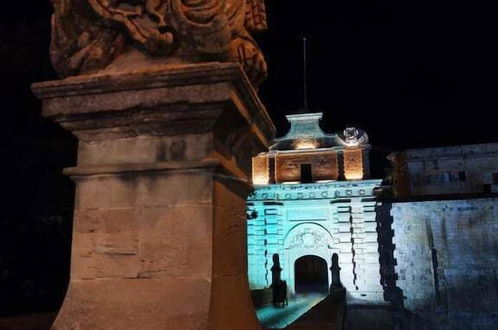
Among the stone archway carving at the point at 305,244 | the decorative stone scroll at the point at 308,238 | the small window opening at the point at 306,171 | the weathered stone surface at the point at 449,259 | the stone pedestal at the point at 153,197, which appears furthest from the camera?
the small window opening at the point at 306,171

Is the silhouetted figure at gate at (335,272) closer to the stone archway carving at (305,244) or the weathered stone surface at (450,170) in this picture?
the stone archway carving at (305,244)

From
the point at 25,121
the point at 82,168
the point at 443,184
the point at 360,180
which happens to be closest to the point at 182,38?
the point at 82,168

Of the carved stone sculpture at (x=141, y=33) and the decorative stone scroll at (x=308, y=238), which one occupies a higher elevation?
the carved stone sculpture at (x=141, y=33)

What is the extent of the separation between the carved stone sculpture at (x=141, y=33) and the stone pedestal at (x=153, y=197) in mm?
141

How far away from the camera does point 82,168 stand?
2.16 metres

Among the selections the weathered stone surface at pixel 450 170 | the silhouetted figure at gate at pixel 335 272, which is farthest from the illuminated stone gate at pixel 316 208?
the weathered stone surface at pixel 450 170

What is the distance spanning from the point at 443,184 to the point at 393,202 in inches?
233

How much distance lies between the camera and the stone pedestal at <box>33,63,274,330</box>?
1971 mm

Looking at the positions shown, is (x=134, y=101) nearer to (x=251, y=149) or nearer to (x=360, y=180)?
(x=251, y=149)

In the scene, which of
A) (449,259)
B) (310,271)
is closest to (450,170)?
(449,259)

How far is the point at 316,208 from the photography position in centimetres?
2239

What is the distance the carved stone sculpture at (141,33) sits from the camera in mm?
2107

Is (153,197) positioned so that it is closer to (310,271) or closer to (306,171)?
(306,171)

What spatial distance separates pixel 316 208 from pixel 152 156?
20.7m
